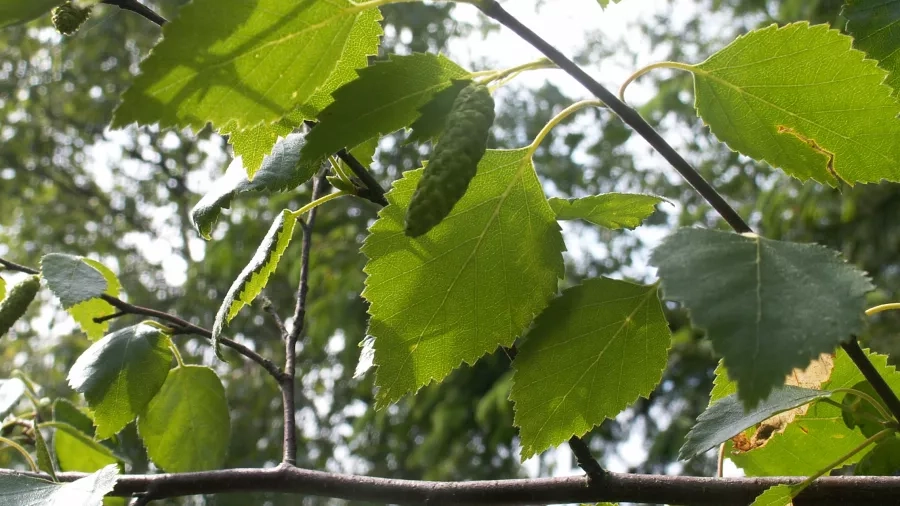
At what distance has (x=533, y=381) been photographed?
0.63 m

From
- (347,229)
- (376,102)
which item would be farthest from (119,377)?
(347,229)

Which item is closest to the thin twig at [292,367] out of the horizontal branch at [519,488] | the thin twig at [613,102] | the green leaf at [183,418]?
the horizontal branch at [519,488]

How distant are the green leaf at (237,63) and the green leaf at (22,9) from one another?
0.18ft

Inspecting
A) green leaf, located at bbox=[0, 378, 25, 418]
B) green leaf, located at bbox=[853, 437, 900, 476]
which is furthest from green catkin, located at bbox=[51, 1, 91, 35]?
green leaf, located at bbox=[853, 437, 900, 476]

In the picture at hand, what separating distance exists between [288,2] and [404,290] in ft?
0.74

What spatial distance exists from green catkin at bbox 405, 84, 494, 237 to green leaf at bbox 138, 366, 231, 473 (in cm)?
61

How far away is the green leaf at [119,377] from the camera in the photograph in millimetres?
840

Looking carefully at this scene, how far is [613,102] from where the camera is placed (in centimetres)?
52

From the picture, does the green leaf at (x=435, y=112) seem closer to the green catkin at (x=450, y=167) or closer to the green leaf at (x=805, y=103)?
the green catkin at (x=450, y=167)

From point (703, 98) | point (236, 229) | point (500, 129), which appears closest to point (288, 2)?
point (703, 98)

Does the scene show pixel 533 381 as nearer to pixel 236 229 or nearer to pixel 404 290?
pixel 404 290

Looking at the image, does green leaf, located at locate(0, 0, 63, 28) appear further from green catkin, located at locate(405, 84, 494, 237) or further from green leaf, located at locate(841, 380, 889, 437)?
green leaf, located at locate(841, 380, 889, 437)

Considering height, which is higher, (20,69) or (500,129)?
(20,69)

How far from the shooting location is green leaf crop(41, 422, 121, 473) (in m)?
1.07
